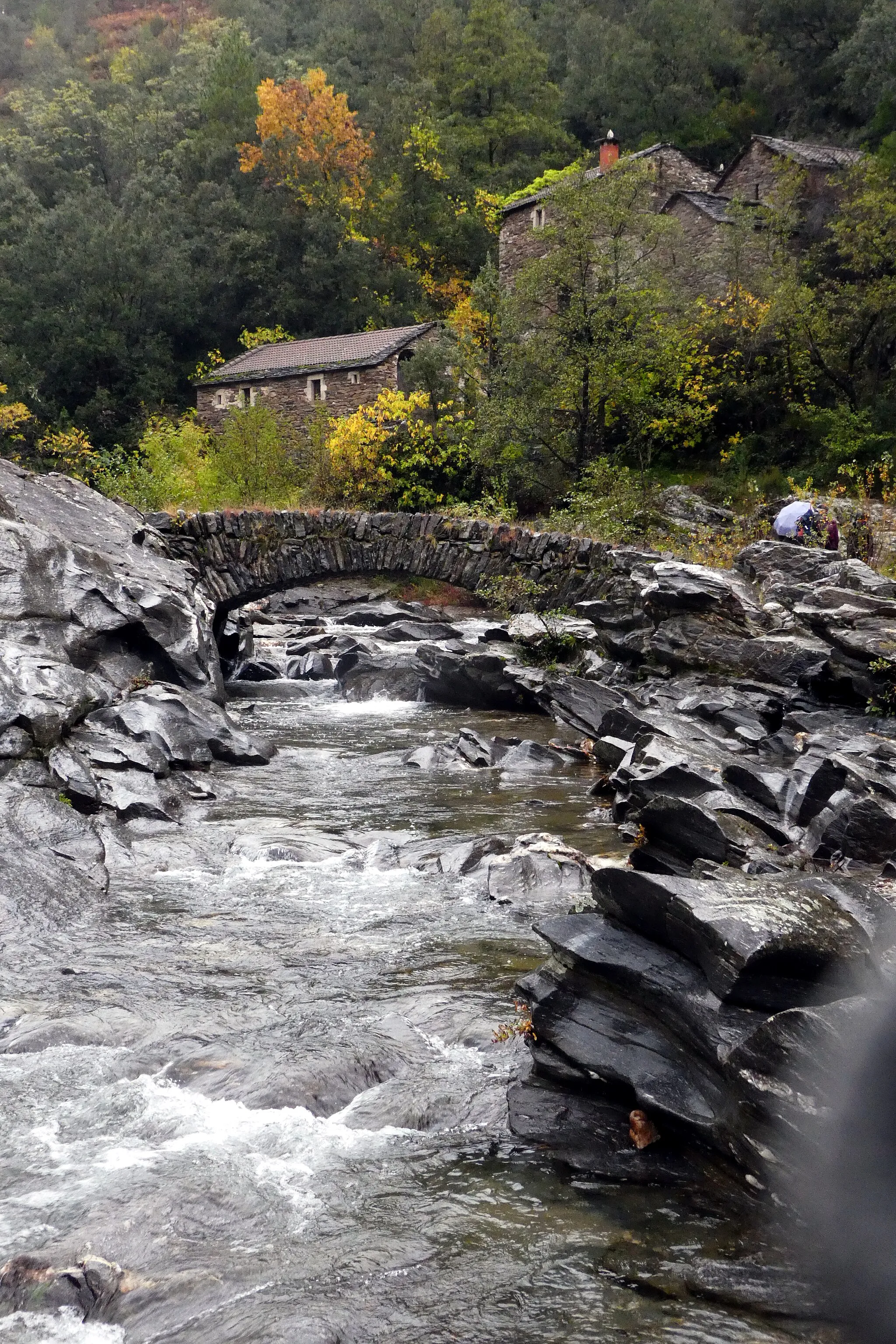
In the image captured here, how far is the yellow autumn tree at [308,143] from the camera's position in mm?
66438

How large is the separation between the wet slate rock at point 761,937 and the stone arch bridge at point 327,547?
58.1ft

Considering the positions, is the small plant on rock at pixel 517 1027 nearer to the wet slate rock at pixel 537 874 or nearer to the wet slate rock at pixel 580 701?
the wet slate rock at pixel 537 874

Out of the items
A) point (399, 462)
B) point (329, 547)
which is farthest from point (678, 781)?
A: point (399, 462)

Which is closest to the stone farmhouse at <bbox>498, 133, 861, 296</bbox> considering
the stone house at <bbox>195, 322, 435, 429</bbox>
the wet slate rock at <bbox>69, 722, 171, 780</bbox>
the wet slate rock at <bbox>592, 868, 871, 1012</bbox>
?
the stone house at <bbox>195, 322, 435, 429</bbox>

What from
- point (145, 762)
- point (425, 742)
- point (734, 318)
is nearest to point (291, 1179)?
point (145, 762)

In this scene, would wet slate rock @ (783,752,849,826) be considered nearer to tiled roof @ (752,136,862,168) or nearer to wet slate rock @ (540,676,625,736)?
wet slate rock @ (540,676,625,736)

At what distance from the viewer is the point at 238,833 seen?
1277cm

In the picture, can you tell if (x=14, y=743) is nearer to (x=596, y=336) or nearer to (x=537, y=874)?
(x=537, y=874)

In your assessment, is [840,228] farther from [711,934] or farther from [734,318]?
[711,934]

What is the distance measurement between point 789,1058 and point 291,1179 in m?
2.84

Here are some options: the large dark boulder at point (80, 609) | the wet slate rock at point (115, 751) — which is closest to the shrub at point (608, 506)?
the large dark boulder at point (80, 609)

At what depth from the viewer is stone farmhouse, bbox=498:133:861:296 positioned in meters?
43.7

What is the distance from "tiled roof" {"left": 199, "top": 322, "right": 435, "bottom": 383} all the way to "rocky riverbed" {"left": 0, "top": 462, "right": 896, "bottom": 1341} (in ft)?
111

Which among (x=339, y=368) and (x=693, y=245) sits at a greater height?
(x=693, y=245)
